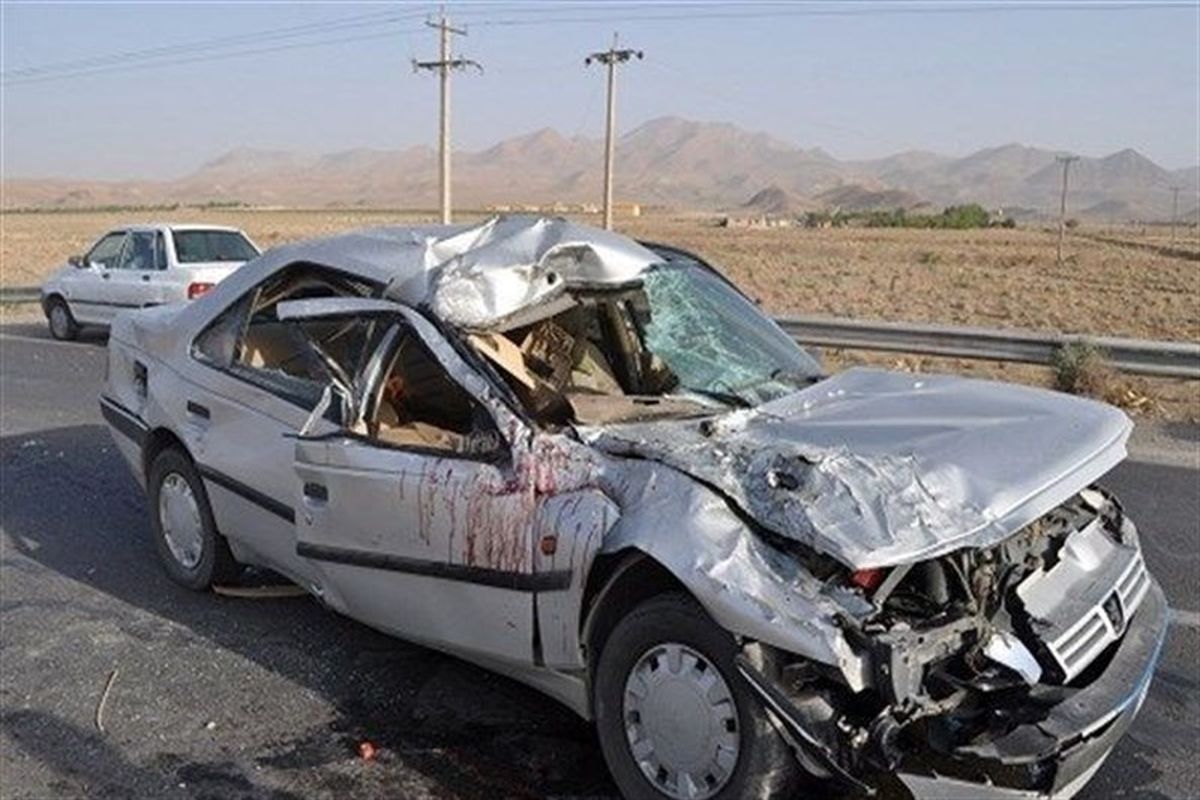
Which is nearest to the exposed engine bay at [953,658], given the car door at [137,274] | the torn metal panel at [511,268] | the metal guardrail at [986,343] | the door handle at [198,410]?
the torn metal panel at [511,268]

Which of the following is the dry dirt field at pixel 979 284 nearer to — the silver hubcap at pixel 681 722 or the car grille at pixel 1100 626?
the car grille at pixel 1100 626

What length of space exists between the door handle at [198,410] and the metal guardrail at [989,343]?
509 centimetres

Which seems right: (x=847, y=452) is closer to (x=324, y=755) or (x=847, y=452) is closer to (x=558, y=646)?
(x=558, y=646)

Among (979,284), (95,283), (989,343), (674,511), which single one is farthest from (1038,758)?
(979,284)

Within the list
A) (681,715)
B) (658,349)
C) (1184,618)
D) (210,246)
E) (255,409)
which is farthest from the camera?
(210,246)

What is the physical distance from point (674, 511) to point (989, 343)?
7.60m

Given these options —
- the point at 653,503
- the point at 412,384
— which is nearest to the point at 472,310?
the point at 412,384

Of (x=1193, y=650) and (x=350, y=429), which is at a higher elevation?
(x=350, y=429)

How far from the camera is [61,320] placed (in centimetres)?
1556

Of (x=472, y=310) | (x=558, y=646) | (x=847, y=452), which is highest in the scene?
(x=472, y=310)

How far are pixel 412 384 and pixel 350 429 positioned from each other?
0.99ft

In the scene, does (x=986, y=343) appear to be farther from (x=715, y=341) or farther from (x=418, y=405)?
(x=418, y=405)

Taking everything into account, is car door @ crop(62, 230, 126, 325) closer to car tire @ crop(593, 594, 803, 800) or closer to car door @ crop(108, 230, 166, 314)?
car door @ crop(108, 230, 166, 314)

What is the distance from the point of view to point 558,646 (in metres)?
3.54
